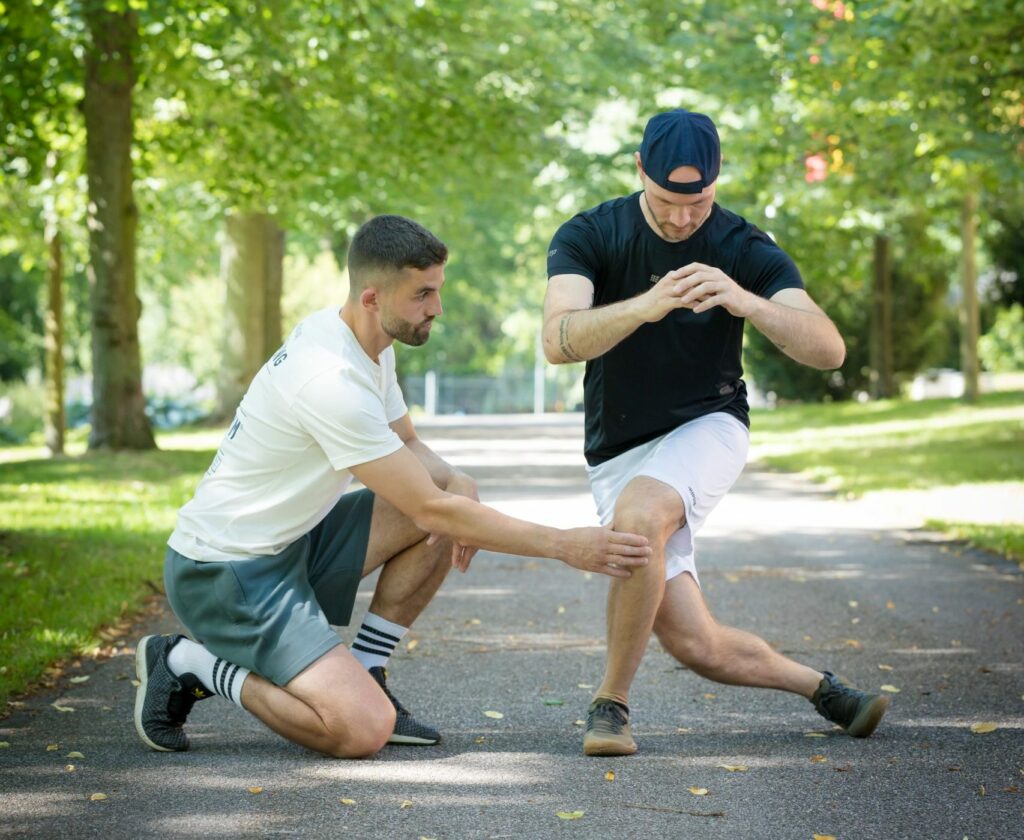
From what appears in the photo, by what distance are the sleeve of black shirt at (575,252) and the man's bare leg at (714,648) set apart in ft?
3.73

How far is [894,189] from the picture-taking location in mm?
22266

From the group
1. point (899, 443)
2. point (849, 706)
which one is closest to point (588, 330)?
point (849, 706)

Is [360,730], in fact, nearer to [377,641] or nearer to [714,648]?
[377,641]

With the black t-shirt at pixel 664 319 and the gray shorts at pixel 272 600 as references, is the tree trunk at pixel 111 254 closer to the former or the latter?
the gray shorts at pixel 272 600

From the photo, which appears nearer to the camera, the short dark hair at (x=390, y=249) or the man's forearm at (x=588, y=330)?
the man's forearm at (x=588, y=330)

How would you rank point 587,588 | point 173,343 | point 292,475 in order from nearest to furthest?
point 292,475 < point 587,588 < point 173,343

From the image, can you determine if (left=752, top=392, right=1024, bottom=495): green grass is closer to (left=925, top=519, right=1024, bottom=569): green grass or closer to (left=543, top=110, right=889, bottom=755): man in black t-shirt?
(left=925, top=519, right=1024, bottom=569): green grass

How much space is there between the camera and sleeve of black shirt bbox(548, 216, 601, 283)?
532cm

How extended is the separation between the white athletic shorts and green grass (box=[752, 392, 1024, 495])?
10706 millimetres

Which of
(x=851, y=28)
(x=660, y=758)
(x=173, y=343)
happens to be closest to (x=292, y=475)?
(x=660, y=758)

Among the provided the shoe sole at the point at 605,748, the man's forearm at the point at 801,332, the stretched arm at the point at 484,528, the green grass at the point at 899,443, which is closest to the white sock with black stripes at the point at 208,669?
the stretched arm at the point at 484,528

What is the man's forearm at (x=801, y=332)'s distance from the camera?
16.3ft

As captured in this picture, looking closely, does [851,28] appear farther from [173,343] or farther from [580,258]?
[173,343]

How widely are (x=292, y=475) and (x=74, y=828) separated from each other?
142 cm
